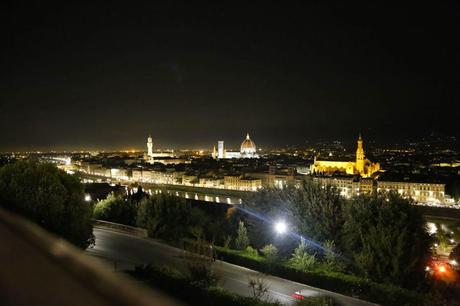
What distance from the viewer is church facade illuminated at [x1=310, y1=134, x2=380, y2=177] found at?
78.8 metres

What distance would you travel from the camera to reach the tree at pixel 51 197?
11094mm

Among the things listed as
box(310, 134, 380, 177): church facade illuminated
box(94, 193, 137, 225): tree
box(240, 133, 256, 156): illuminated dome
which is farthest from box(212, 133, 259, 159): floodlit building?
box(94, 193, 137, 225): tree

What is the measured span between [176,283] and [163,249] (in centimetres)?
610

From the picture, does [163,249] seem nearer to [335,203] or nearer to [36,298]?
[335,203]

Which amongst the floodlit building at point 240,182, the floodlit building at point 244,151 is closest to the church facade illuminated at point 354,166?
the floodlit building at point 240,182

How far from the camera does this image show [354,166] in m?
80.8

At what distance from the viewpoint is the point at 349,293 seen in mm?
10141

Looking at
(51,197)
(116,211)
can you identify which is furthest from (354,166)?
(51,197)

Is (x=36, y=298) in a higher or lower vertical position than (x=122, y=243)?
higher

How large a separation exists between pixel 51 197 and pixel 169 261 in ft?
11.6

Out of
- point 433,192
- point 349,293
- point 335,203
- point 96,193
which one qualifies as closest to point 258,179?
point 433,192

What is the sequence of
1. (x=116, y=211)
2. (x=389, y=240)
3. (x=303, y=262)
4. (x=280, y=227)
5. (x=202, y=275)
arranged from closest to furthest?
(x=202, y=275)
(x=303, y=262)
(x=389, y=240)
(x=280, y=227)
(x=116, y=211)

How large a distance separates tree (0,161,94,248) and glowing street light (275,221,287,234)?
20.2 ft

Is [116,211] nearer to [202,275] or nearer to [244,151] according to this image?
[202,275]
